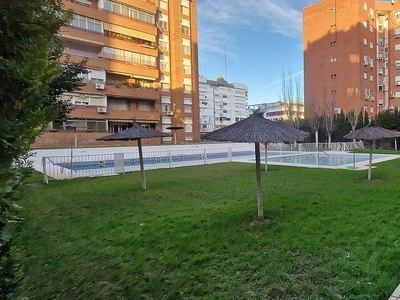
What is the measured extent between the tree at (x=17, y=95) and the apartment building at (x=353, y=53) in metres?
44.9

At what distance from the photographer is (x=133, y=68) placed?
116 ft

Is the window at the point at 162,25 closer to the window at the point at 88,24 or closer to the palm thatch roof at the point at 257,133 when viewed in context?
the window at the point at 88,24

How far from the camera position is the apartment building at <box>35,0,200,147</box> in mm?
31031

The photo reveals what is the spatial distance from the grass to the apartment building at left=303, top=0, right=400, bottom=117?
39566 millimetres

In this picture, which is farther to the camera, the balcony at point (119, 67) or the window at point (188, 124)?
the window at point (188, 124)

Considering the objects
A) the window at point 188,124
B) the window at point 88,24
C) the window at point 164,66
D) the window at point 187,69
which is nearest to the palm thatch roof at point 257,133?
the window at point 88,24

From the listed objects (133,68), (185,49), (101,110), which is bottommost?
(101,110)

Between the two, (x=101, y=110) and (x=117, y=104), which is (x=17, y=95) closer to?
(x=101, y=110)

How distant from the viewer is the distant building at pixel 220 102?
279 feet

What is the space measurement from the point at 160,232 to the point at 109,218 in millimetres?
1818

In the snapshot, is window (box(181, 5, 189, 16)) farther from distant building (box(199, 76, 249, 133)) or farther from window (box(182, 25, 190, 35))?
distant building (box(199, 76, 249, 133))

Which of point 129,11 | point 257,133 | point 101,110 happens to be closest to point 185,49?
point 129,11

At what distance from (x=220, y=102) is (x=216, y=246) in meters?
87.9

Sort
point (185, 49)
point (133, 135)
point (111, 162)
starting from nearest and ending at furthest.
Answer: point (133, 135) → point (111, 162) → point (185, 49)
